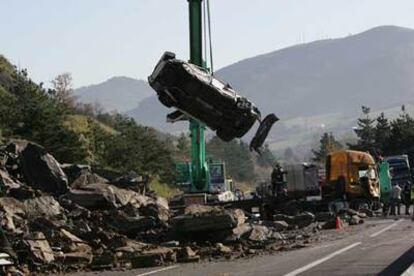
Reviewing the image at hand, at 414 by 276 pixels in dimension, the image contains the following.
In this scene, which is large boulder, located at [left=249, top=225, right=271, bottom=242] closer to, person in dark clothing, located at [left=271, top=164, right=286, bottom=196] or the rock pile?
the rock pile

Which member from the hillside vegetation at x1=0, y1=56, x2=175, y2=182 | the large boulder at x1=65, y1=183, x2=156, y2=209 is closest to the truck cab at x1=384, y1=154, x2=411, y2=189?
the hillside vegetation at x1=0, y1=56, x2=175, y2=182

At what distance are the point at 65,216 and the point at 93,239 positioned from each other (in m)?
2.59

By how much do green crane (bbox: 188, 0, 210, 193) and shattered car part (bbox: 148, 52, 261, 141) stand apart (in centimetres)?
1388

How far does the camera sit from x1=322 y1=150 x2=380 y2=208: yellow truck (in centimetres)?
3569

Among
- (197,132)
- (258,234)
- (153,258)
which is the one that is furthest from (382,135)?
(153,258)

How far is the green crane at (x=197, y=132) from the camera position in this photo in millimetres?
31569

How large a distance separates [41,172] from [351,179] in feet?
49.4

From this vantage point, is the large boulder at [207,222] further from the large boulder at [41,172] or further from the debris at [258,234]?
the large boulder at [41,172]

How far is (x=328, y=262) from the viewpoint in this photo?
50.9 feet

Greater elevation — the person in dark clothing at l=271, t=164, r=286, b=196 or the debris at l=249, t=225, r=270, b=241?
the person in dark clothing at l=271, t=164, r=286, b=196

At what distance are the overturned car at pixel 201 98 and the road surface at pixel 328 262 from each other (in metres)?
2.92

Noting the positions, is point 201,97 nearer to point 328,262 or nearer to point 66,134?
point 328,262

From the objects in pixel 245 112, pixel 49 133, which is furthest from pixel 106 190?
pixel 49 133

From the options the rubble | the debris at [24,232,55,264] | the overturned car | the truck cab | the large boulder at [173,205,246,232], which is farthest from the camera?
the truck cab
